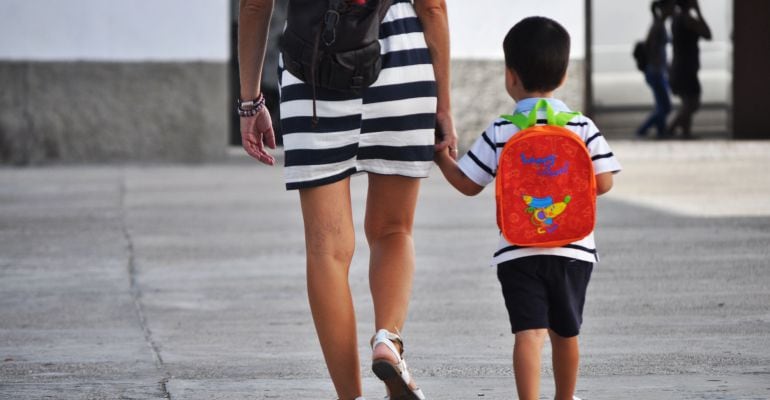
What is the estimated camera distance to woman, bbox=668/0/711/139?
1650 cm

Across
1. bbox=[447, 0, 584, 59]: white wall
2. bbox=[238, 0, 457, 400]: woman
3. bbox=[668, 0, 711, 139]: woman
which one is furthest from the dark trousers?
bbox=[238, 0, 457, 400]: woman

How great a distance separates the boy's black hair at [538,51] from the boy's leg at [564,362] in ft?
2.20

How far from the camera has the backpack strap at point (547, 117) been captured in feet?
13.2

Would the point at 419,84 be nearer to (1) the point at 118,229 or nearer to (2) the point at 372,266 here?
(2) the point at 372,266

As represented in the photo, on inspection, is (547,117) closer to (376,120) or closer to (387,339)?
(376,120)

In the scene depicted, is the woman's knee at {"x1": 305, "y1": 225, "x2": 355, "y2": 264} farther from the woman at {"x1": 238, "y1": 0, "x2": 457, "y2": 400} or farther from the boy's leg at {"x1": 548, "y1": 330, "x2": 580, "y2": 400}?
the boy's leg at {"x1": 548, "y1": 330, "x2": 580, "y2": 400}

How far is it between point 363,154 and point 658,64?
13098 mm

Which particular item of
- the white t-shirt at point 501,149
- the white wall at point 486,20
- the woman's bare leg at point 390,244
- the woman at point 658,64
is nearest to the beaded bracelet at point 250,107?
the woman's bare leg at point 390,244

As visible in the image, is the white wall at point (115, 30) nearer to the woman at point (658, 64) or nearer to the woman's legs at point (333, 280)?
the woman at point (658, 64)

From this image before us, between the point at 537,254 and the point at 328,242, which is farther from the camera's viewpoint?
the point at 328,242

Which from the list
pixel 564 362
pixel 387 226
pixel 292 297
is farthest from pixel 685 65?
pixel 564 362

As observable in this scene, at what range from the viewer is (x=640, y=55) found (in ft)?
55.3

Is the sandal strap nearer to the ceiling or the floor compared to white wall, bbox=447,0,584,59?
nearer to the ceiling

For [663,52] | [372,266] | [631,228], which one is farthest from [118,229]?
[663,52]
